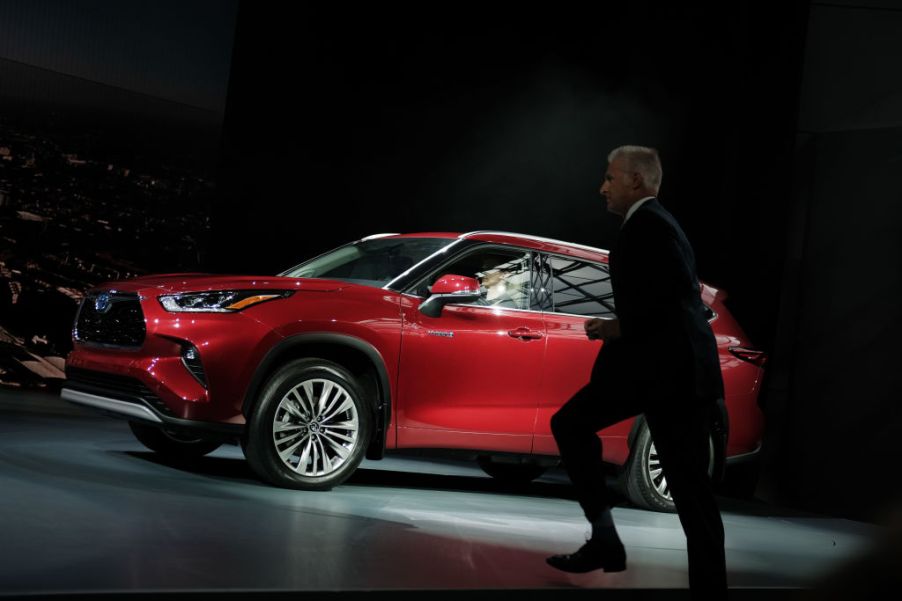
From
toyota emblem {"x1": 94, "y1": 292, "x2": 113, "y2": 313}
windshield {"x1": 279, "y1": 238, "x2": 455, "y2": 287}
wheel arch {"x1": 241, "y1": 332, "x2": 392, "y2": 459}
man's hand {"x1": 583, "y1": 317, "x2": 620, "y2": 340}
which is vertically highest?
windshield {"x1": 279, "y1": 238, "x2": 455, "y2": 287}

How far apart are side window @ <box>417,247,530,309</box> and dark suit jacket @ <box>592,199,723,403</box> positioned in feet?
8.64

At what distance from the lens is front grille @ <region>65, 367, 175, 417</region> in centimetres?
597

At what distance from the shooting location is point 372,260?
23.2ft

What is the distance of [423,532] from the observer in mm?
5258

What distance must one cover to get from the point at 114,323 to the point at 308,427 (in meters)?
1.24

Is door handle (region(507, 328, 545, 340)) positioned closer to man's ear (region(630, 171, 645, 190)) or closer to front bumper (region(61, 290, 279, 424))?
front bumper (region(61, 290, 279, 424))

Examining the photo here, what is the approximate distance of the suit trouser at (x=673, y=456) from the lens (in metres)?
3.86

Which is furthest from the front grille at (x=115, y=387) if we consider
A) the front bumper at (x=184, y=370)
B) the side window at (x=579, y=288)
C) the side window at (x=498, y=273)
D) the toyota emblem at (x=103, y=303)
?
the side window at (x=579, y=288)

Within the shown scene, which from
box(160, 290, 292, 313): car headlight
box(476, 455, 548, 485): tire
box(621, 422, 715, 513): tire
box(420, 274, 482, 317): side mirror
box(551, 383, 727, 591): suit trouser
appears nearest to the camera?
box(551, 383, 727, 591): suit trouser

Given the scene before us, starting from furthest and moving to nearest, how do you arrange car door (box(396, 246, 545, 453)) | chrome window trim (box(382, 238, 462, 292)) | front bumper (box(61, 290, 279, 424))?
chrome window trim (box(382, 238, 462, 292)) → car door (box(396, 246, 545, 453)) → front bumper (box(61, 290, 279, 424))

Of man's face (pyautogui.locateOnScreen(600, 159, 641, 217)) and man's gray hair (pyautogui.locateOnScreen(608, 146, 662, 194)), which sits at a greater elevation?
man's gray hair (pyautogui.locateOnScreen(608, 146, 662, 194))

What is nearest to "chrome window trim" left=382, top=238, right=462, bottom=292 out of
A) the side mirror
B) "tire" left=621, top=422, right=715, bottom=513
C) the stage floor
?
the side mirror

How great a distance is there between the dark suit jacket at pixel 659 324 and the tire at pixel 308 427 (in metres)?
2.34

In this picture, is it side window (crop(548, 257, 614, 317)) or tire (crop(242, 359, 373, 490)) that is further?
side window (crop(548, 257, 614, 317))
